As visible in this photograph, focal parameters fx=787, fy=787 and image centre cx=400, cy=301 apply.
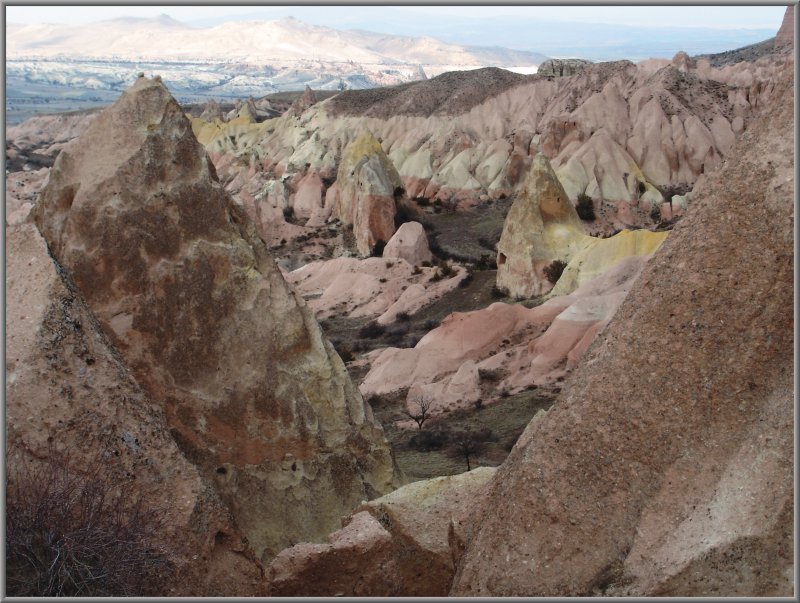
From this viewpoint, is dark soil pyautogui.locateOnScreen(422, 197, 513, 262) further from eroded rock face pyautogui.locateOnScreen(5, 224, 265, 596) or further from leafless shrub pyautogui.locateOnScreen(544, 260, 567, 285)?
eroded rock face pyautogui.locateOnScreen(5, 224, 265, 596)

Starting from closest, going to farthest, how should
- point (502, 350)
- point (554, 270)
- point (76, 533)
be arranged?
1. point (76, 533)
2. point (502, 350)
3. point (554, 270)

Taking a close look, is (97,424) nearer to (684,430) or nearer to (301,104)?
(684,430)

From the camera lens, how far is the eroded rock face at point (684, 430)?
5074 mm

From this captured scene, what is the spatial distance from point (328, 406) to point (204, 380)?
1569 millimetres

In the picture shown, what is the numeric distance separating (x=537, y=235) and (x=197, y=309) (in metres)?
21.3

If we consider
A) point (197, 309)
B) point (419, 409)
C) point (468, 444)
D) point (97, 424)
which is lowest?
point (419, 409)

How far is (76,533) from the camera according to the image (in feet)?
16.8

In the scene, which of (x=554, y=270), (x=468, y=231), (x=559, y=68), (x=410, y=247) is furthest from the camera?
(x=559, y=68)

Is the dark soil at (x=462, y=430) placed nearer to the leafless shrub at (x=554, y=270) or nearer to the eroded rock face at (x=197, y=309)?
the eroded rock face at (x=197, y=309)

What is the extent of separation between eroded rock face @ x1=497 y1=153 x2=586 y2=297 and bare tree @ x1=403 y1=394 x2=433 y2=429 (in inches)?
402

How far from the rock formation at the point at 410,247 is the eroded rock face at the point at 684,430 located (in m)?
31.2

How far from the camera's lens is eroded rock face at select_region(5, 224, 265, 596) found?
5.73m

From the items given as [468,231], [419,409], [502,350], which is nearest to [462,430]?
[419,409]

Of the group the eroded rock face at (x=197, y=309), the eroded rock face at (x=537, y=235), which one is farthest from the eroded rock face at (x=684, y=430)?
the eroded rock face at (x=537, y=235)
